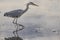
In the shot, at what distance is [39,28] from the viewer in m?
9.05

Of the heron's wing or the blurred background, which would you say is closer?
the blurred background

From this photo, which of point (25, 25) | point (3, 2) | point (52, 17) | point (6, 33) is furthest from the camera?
point (3, 2)

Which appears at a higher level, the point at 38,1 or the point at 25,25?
the point at 38,1

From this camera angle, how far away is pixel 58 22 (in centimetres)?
951

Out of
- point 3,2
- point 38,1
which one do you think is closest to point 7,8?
point 3,2

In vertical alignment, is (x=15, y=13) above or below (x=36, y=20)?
above

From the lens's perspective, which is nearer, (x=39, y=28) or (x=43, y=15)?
(x=39, y=28)

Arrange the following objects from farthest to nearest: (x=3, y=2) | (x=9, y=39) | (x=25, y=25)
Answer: (x=3, y=2), (x=25, y=25), (x=9, y=39)

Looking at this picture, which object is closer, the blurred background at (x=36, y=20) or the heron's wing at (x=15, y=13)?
→ the blurred background at (x=36, y=20)

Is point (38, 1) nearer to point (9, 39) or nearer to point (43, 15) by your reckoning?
point (43, 15)

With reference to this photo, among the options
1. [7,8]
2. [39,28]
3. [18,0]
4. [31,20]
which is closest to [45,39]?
[39,28]

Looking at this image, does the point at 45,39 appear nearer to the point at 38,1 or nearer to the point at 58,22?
the point at 58,22

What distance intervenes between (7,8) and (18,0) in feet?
3.35

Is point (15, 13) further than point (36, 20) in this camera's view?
No
